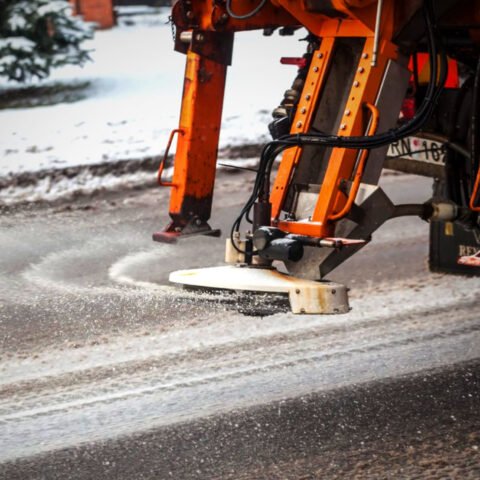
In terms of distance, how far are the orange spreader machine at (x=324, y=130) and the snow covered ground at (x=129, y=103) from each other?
162 inches

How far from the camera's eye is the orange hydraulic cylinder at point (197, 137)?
5176 mm

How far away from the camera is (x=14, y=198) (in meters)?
8.61

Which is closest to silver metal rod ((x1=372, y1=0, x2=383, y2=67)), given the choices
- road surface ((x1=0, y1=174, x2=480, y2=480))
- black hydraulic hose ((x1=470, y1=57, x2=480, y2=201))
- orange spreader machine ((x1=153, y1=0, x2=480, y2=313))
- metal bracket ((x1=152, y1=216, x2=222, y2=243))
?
orange spreader machine ((x1=153, y1=0, x2=480, y2=313))

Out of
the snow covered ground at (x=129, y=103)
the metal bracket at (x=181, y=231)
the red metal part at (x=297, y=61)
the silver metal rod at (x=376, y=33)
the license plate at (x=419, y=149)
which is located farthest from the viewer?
the snow covered ground at (x=129, y=103)

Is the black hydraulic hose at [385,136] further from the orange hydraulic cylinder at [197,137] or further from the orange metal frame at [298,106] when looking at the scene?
the orange hydraulic cylinder at [197,137]

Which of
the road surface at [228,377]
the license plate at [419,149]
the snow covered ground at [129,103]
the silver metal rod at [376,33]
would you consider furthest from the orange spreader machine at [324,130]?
the snow covered ground at [129,103]

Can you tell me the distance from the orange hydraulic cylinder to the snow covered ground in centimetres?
407

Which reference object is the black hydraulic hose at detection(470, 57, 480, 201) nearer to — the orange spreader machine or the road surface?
the orange spreader machine

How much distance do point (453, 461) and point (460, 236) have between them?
273 centimetres

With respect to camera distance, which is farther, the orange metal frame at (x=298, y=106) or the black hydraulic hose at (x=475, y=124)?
the black hydraulic hose at (x=475, y=124)

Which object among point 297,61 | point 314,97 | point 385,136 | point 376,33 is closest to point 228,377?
point 385,136

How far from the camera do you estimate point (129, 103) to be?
420 inches

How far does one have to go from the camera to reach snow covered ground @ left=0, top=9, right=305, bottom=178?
954cm

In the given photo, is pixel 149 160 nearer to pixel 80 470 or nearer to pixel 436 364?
pixel 436 364
